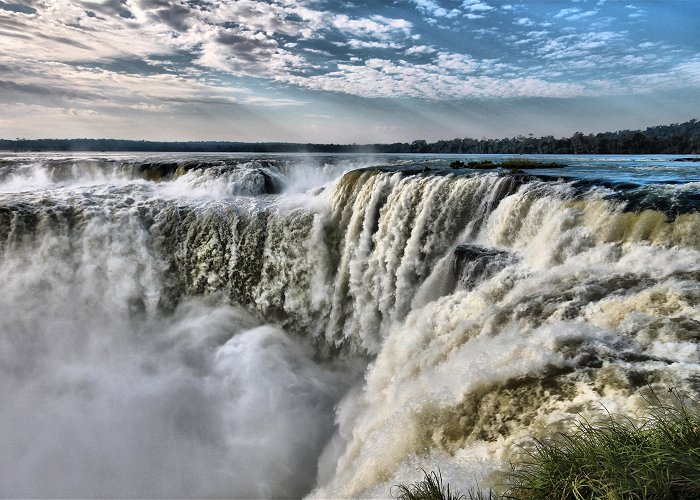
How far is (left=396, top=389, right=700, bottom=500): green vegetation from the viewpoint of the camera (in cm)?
256

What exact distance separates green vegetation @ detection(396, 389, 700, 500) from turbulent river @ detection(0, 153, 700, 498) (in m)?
0.42

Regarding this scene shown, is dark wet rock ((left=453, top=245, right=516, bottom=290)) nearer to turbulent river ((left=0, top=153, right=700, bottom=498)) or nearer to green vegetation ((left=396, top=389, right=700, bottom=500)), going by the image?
turbulent river ((left=0, top=153, right=700, bottom=498))

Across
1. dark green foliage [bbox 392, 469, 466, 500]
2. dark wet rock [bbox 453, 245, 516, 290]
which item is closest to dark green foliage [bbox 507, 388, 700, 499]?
dark green foliage [bbox 392, 469, 466, 500]

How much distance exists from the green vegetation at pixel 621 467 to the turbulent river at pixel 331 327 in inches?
16.6

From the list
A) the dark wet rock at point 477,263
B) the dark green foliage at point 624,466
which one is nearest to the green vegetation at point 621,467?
the dark green foliage at point 624,466

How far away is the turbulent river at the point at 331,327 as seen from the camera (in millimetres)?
4410

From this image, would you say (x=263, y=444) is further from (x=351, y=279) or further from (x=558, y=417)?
(x=558, y=417)

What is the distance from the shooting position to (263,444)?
8.46m

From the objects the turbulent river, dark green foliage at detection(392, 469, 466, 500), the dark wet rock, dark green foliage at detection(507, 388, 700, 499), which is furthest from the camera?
the dark wet rock

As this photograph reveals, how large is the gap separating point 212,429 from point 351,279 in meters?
5.20

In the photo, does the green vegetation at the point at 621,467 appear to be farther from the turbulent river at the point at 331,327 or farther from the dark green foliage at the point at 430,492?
the turbulent river at the point at 331,327

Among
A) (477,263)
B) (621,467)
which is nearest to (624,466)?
(621,467)

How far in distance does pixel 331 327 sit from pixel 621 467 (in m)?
10.3

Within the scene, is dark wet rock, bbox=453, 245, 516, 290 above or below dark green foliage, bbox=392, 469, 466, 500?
above
